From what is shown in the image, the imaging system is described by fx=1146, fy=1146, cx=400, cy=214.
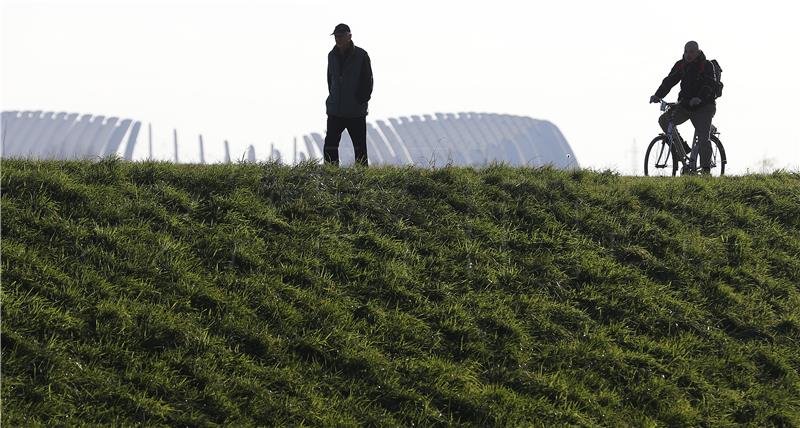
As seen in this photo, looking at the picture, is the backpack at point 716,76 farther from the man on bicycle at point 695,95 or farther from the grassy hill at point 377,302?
the grassy hill at point 377,302

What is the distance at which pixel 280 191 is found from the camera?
377 inches

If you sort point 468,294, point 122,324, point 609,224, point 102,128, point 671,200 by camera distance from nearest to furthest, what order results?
point 122,324
point 468,294
point 609,224
point 671,200
point 102,128

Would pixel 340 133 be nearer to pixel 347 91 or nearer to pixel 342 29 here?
pixel 347 91

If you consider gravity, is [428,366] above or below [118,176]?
below

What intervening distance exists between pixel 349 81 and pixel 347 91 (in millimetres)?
107

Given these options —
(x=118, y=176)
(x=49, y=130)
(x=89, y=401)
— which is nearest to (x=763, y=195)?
(x=118, y=176)

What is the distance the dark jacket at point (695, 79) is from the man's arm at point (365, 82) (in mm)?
4190

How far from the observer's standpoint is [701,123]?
1403 centimetres

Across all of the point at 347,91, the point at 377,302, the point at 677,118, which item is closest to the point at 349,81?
the point at 347,91

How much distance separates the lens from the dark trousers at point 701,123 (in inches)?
548

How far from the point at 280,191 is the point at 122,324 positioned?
2597 millimetres

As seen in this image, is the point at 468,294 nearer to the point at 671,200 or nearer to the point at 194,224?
the point at 194,224

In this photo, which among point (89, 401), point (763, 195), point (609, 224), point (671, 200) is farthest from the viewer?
point (763, 195)

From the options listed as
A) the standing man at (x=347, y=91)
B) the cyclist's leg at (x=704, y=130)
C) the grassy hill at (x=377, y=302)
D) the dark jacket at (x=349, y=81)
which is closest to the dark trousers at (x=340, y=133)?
the standing man at (x=347, y=91)
